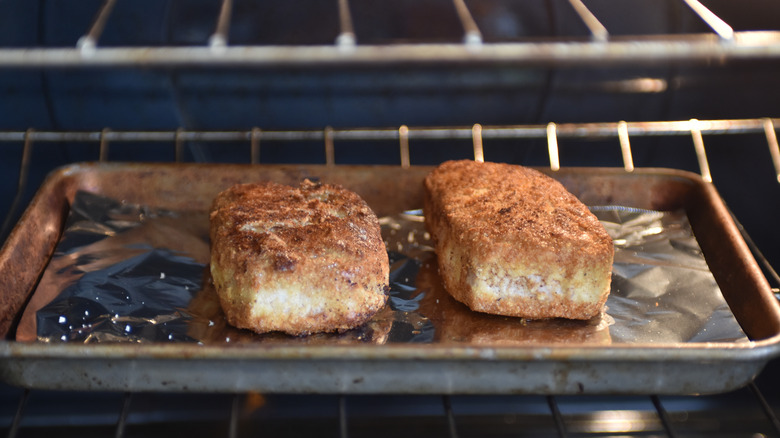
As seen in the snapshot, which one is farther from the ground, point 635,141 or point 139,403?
point 635,141

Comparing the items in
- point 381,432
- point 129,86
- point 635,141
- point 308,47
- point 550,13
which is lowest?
point 381,432

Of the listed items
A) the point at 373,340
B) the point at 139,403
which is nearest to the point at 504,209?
the point at 373,340

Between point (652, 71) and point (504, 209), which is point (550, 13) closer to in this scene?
point (652, 71)

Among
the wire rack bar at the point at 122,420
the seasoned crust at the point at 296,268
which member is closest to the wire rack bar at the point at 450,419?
the seasoned crust at the point at 296,268

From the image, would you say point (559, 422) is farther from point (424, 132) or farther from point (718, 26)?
point (424, 132)

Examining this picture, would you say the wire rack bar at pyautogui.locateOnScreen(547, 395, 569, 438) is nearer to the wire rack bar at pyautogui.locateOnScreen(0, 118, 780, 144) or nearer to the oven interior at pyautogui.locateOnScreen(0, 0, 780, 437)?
the oven interior at pyautogui.locateOnScreen(0, 0, 780, 437)

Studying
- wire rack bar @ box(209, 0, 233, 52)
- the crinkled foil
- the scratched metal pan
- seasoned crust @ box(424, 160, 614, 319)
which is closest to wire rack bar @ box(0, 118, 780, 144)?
the crinkled foil

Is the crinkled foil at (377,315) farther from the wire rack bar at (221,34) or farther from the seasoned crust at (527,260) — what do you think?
the wire rack bar at (221,34)

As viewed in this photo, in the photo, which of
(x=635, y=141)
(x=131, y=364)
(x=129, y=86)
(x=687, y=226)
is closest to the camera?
(x=131, y=364)
